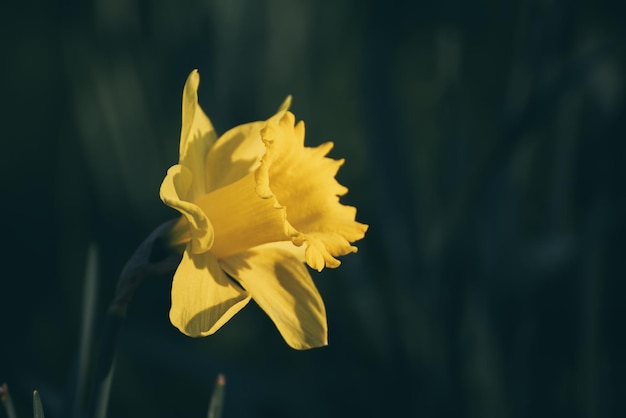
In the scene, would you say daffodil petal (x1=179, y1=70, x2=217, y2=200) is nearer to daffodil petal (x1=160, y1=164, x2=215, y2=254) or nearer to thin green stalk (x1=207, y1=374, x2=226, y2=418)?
daffodil petal (x1=160, y1=164, x2=215, y2=254)

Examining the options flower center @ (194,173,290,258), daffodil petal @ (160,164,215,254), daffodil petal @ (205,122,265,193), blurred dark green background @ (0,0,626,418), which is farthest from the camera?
blurred dark green background @ (0,0,626,418)

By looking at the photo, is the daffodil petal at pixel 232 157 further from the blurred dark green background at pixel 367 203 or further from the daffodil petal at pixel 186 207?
the blurred dark green background at pixel 367 203

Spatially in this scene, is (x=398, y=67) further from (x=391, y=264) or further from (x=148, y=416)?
(x=148, y=416)

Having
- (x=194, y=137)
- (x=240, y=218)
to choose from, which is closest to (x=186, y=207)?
(x=240, y=218)

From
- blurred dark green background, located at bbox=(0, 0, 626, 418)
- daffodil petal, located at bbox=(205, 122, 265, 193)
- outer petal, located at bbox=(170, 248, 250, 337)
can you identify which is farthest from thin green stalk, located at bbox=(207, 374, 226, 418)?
blurred dark green background, located at bbox=(0, 0, 626, 418)

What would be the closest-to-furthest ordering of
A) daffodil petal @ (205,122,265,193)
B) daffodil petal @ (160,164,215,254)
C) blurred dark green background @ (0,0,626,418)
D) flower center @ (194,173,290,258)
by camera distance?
daffodil petal @ (160,164,215,254) < flower center @ (194,173,290,258) < daffodil petal @ (205,122,265,193) < blurred dark green background @ (0,0,626,418)

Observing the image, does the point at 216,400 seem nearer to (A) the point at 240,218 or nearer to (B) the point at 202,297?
(B) the point at 202,297

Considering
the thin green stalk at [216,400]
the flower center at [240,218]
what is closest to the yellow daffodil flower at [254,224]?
the flower center at [240,218]
